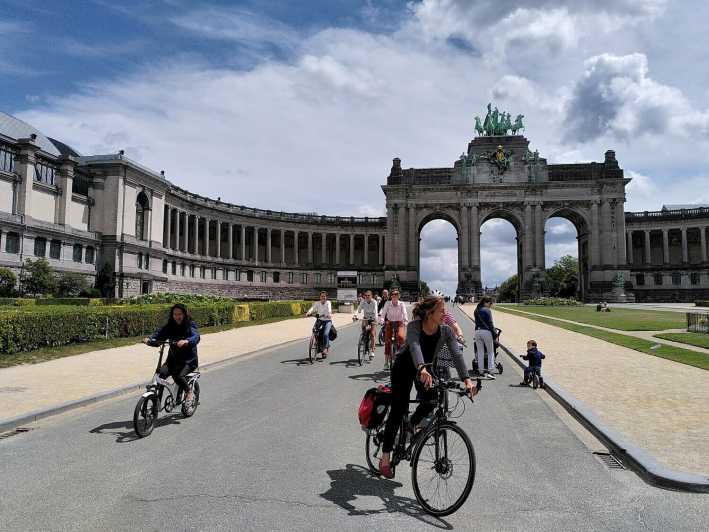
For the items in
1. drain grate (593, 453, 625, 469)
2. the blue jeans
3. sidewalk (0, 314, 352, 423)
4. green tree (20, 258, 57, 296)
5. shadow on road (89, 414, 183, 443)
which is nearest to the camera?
A: drain grate (593, 453, 625, 469)

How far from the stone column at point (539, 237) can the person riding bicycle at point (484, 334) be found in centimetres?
8508

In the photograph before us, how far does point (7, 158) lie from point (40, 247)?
913cm

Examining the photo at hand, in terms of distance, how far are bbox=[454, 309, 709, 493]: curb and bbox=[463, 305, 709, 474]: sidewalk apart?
20 cm

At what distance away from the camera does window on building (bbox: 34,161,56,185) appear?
55344mm

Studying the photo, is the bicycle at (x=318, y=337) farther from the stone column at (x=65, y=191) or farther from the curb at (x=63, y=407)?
the stone column at (x=65, y=191)

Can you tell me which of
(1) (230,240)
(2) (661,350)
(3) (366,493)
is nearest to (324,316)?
(3) (366,493)

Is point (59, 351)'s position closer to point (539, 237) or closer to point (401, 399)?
point (401, 399)

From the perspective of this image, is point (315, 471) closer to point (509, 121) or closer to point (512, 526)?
point (512, 526)

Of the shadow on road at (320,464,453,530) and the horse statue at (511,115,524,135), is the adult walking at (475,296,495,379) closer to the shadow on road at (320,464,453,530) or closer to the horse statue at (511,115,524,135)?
the shadow on road at (320,464,453,530)

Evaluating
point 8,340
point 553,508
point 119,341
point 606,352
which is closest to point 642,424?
point 553,508

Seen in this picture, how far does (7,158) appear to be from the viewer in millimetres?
51938

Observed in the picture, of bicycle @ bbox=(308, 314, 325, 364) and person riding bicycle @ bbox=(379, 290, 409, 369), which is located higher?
person riding bicycle @ bbox=(379, 290, 409, 369)

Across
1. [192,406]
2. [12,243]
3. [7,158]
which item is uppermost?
[7,158]

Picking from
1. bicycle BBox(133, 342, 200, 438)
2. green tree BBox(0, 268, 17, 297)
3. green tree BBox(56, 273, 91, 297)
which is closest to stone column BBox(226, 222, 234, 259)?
green tree BBox(56, 273, 91, 297)
